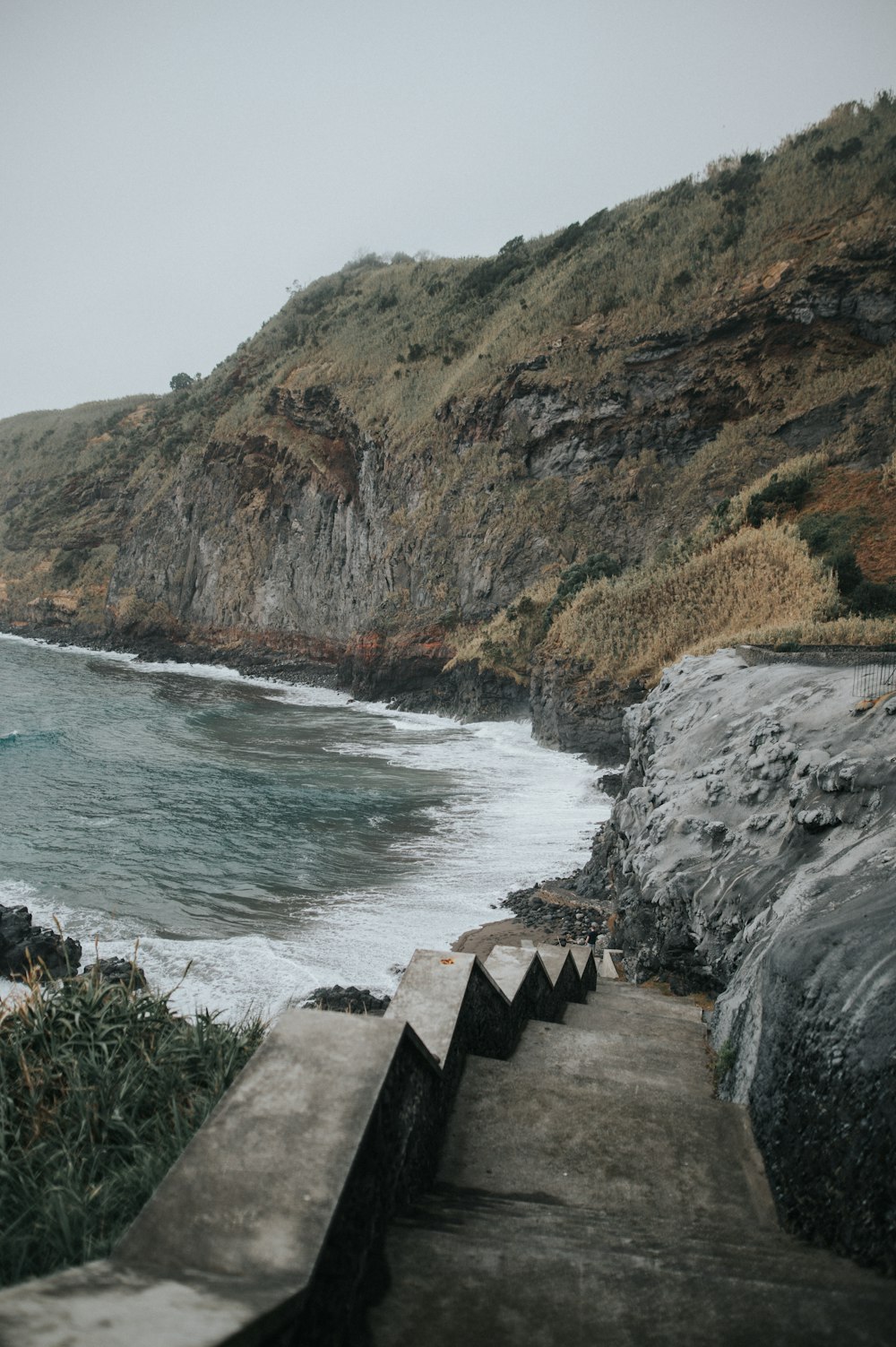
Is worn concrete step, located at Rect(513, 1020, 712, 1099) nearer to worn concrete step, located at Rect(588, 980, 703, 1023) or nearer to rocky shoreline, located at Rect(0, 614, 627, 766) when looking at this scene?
worn concrete step, located at Rect(588, 980, 703, 1023)

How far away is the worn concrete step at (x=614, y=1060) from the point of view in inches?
168

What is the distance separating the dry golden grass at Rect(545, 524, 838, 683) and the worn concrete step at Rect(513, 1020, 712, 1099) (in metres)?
18.9

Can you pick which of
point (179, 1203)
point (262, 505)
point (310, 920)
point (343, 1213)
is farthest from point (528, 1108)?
point (262, 505)

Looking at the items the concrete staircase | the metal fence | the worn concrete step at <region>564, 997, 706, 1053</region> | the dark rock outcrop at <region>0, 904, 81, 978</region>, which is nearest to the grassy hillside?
the metal fence

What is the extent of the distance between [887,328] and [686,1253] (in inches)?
1648

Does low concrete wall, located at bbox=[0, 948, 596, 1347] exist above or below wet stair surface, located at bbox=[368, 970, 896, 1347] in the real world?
above

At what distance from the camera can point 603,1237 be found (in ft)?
8.50

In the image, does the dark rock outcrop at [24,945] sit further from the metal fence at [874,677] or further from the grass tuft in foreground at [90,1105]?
the metal fence at [874,677]

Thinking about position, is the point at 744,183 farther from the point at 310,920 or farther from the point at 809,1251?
the point at 809,1251

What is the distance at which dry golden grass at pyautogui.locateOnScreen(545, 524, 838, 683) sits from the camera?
24859mm

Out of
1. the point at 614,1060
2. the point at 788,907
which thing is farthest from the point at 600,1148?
the point at 788,907

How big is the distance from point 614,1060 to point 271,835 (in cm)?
1548

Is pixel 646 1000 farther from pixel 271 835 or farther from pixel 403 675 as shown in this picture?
pixel 403 675

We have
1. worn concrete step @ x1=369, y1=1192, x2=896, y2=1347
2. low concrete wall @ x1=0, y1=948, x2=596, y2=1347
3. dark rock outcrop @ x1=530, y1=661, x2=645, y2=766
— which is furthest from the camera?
dark rock outcrop @ x1=530, y1=661, x2=645, y2=766
